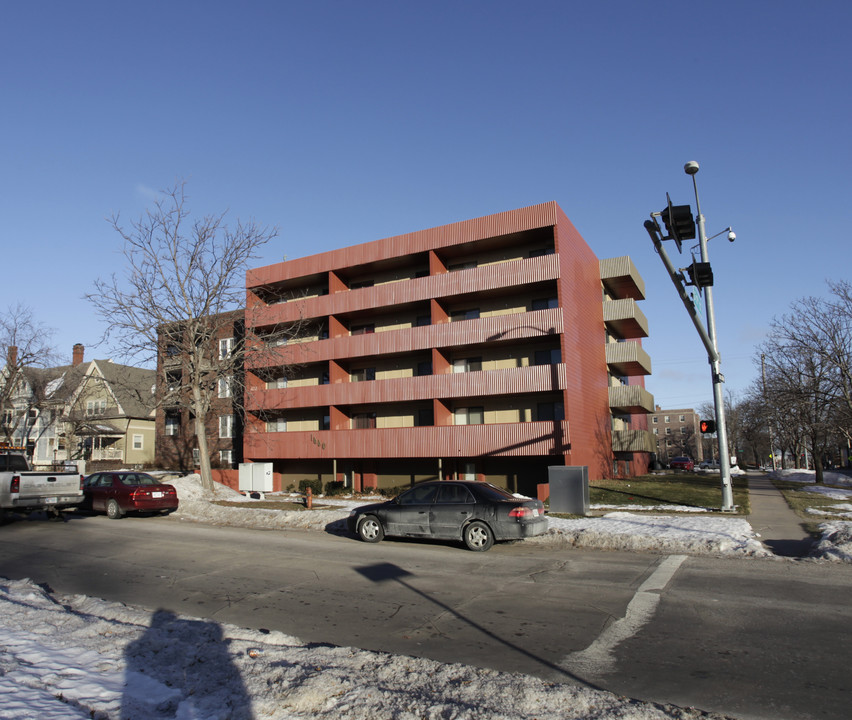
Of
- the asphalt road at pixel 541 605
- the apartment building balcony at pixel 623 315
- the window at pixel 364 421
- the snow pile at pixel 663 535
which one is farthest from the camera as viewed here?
the apartment building balcony at pixel 623 315

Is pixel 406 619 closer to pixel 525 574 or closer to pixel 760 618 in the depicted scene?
pixel 525 574

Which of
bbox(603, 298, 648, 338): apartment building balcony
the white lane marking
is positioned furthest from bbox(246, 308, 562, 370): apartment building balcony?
the white lane marking

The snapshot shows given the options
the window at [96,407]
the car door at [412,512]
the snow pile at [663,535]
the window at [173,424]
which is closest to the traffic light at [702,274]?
the snow pile at [663,535]

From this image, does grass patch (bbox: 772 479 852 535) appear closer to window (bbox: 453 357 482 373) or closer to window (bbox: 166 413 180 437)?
window (bbox: 453 357 482 373)

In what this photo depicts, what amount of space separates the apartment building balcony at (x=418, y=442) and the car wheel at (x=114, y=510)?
1443 centimetres

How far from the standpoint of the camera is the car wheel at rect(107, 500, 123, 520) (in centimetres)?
1989

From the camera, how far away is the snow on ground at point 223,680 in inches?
174

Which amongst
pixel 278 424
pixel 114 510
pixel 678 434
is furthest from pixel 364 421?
pixel 678 434

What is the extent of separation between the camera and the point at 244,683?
4.93 meters

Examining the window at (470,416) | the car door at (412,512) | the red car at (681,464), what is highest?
the window at (470,416)

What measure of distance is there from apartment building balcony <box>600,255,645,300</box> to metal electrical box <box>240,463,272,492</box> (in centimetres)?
2199

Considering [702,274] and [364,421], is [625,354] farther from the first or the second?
[702,274]

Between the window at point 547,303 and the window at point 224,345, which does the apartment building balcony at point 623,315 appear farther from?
the window at point 224,345

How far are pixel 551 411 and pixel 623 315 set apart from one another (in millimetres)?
9713
